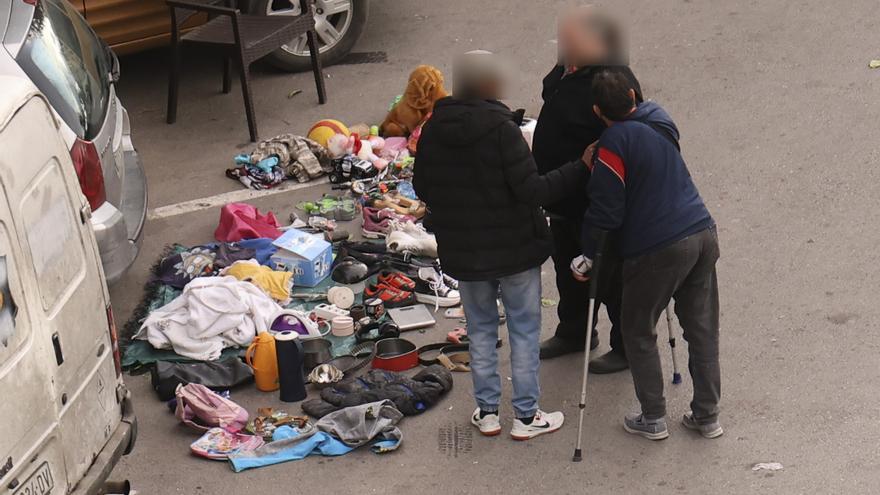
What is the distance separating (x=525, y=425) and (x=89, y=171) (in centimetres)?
274

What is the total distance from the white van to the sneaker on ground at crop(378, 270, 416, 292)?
254 centimetres

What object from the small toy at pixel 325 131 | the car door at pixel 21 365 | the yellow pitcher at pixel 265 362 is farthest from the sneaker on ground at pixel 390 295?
the car door at pixel 21 365

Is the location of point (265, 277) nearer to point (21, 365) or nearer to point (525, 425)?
point (525, 425)

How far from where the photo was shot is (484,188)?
18.7ft

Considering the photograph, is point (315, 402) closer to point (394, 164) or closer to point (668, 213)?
point (668, 213)

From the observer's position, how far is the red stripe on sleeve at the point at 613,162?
554 cm

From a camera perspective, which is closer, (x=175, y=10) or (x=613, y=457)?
(x=613, y=457)

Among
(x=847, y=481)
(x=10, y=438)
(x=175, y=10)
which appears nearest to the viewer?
(x=10, y=438)

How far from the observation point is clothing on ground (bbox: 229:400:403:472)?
6160 mm

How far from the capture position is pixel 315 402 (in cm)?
657

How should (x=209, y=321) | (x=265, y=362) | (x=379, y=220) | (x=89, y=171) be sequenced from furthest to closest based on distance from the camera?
(x=379, y=220)
(x=209, y=321)
(x=265, y=362)
(x=89, y=171)

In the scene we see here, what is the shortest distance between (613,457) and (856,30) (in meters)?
6.26

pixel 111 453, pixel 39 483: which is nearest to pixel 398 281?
pixel 111 453

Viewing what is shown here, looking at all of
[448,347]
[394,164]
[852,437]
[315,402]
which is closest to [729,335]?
[852,437]
